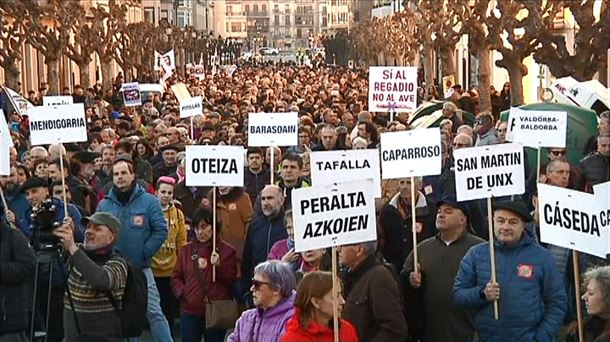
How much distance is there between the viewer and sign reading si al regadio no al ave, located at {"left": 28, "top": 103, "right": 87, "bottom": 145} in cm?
1266

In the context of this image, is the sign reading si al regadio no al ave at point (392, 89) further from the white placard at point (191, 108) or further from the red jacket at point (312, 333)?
the red jacket at point (312, 333)

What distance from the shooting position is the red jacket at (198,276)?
10477mm

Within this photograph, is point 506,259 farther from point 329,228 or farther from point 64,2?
point 64,2

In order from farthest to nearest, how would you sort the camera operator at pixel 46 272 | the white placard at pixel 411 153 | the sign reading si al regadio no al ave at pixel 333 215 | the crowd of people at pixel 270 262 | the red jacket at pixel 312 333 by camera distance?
the white placard at pixel 411 153 < the camera operator at pixel 46 272 < the crowd of people at pixel 270 262 < the sign reading si al regadio no al ave at pixel 333 215 < the red jacket at pixel 312 333

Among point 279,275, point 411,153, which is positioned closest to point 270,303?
point 279,275

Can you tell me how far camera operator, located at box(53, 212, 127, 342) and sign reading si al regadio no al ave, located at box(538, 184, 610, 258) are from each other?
8.85 ft

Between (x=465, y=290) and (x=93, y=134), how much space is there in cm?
1035

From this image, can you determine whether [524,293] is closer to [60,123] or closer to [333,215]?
[333,215]

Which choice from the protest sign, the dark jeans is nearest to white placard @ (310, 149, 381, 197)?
the dark jeans

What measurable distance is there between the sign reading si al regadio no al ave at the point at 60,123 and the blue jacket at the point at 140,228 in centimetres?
216

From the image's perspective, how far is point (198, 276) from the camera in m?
10.5

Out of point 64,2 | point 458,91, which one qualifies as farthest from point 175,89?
point 64,2

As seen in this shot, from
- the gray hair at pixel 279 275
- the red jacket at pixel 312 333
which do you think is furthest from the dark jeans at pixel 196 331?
the red jacket at pixel 312 333

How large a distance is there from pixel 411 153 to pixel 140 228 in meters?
2.27
